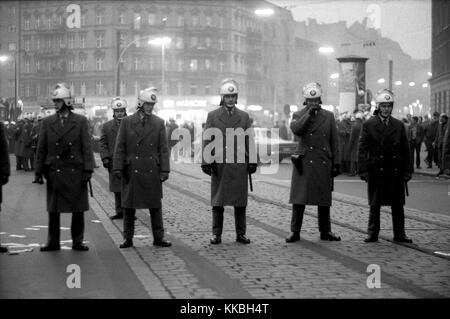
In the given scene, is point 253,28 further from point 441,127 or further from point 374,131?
point 374,131

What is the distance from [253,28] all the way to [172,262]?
335ft

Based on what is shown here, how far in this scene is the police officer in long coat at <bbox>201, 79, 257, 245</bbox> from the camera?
35.4 ft

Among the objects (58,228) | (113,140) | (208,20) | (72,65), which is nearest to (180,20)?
(208,20)

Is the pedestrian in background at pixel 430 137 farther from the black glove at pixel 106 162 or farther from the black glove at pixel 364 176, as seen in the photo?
the black glove at pixel 364 176

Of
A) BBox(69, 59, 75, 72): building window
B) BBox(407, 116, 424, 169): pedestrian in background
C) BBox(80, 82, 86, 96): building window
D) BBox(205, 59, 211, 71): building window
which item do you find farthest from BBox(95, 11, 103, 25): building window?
BBox(407, 116, 424, 169): pedestrian in background

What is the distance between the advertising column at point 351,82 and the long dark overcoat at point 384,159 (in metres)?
24.3

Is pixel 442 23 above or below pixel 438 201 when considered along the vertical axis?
above

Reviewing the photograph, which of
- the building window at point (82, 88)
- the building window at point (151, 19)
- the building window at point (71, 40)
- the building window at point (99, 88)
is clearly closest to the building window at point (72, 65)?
the building window at point (71, 40)

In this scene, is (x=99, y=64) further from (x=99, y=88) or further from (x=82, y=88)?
(x=82, y=88)

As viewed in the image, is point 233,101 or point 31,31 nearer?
point 233,101

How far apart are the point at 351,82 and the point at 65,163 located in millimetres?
26278

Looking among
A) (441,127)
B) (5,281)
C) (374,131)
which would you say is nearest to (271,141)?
(441,127)

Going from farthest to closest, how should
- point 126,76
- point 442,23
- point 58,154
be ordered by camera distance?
point 126,76 < point 442,23 < point 58,154

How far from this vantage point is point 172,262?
915 cm
